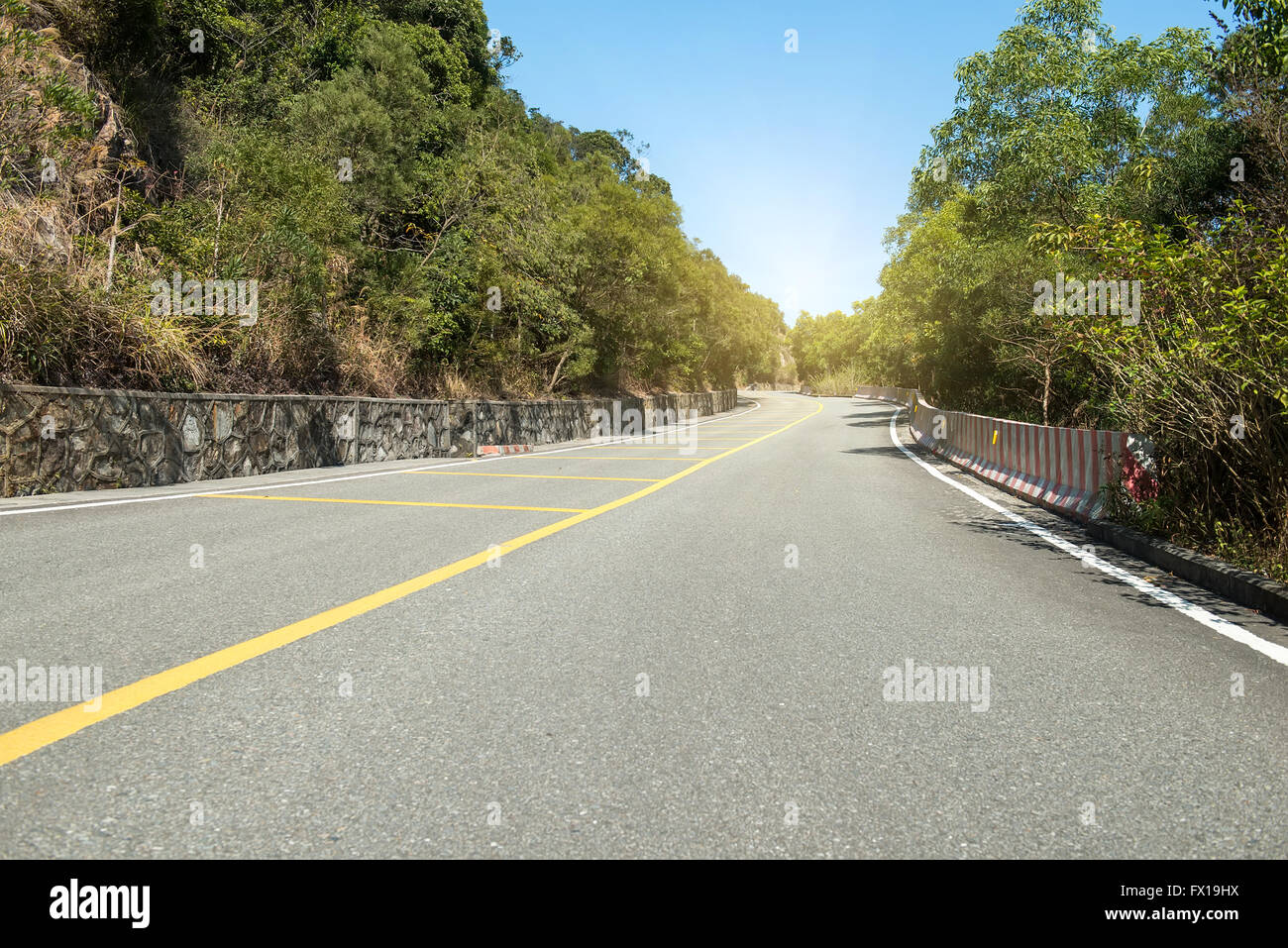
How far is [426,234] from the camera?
25156 millimetres

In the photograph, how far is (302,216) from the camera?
55.4 ft

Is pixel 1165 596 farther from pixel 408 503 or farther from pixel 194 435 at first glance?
pixel 194 435

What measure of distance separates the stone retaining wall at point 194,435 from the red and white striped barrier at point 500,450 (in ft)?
0.83

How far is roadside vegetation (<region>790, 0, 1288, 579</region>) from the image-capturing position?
664cm

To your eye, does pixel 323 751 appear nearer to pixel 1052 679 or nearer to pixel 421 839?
pixel 421 839

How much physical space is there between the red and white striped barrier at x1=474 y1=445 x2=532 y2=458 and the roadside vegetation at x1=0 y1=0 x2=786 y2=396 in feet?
7.93

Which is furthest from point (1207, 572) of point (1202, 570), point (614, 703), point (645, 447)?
point (645, 447)

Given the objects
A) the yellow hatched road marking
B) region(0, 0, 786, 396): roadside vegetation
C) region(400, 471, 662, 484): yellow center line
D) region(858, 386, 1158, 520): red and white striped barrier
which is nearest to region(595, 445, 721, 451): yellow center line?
the yellow hatched road marking

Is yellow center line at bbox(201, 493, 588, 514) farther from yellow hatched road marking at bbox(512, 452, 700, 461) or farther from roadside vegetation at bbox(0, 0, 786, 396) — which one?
yellow hatched road marking at bbox(512, 452, 700, 461)

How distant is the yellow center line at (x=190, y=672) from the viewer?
126 inches

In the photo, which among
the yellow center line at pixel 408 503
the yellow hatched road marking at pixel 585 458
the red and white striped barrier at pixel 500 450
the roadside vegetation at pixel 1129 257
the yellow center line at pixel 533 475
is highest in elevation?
the roadside vegetation at pixel 1129 257

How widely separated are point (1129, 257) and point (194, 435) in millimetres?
11671

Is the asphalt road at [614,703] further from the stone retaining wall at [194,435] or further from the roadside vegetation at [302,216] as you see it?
the roadside vegetation at [302,216]

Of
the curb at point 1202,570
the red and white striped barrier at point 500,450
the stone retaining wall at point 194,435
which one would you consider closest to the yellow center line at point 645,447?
the red and white striped barrier at point 500,450
